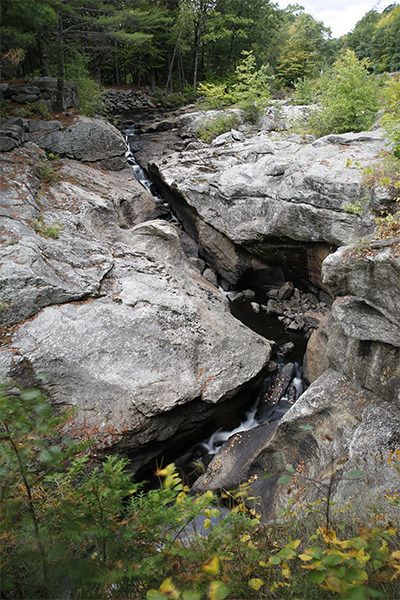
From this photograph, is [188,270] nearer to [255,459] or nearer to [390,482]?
[255,459]

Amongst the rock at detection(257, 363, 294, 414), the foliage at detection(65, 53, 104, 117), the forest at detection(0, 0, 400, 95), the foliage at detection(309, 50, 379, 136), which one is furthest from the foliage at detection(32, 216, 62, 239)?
the forest at detection(0, 0, 400, 95)

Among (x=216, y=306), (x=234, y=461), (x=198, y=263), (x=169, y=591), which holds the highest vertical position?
(x=169, y=591)

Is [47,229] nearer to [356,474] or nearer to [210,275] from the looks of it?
[210,275]

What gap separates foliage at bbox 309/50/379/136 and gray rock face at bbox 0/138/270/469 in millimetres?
8477

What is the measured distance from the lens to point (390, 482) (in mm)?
3809

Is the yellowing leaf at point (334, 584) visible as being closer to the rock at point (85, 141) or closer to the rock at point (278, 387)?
the rock at point (278, 387)

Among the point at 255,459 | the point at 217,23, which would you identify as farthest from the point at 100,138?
the point at 217,23

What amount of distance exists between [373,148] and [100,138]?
10.7 metres

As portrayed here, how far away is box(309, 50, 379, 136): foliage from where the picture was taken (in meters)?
10.6

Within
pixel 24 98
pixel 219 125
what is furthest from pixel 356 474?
pixel 219 125

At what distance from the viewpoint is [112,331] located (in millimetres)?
6391

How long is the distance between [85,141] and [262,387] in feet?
39.9

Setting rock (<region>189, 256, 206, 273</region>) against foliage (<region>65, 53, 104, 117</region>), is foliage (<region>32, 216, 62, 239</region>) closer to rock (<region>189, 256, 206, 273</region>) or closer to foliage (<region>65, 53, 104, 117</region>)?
rock (<region>189, 256, 206, 273</region>)

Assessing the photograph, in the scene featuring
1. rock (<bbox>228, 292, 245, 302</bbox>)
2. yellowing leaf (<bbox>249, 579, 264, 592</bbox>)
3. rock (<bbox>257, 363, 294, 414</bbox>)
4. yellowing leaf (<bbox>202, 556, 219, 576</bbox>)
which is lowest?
rock (<bbox>257, 363, 294, 414</bbox>)
